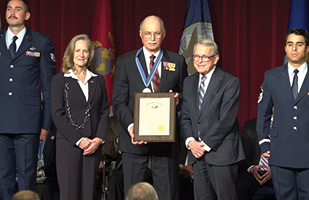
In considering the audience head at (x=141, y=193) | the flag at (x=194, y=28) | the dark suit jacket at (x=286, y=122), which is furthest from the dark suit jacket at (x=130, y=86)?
the flag at (x=194, y=28)

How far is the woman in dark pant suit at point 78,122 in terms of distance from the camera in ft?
13.3

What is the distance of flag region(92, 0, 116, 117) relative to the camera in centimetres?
638

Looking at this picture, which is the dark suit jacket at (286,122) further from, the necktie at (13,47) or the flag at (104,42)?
the flag at (104,42)

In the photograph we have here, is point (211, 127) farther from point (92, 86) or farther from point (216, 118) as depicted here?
point (92, 86)

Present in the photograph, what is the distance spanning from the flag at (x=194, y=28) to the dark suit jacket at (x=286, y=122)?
2.45 meters

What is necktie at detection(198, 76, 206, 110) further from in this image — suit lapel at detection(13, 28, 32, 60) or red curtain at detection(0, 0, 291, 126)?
red curtain at detection(0, 0, 291, 126)

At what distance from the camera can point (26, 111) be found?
4.18 m

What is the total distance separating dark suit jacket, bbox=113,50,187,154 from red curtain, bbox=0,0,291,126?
2520 mm

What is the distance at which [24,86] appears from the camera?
163 inches

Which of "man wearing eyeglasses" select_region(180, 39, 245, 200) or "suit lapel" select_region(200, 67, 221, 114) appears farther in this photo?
"suit lapel" select_region(200, 67, 221, 114)

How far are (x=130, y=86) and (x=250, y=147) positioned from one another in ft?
7.08

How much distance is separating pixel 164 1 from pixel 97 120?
3015mm

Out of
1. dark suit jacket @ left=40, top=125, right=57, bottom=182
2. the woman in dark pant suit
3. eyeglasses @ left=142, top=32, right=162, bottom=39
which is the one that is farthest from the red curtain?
eyeglasses @ left=142, top=32, right=162, bottom=39

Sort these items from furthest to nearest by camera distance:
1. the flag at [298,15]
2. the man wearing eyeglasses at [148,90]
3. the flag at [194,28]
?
1. the flag at [194,28]
2. the flag at [298,15]
3. the man wearing eyeglasses at [148,90]
